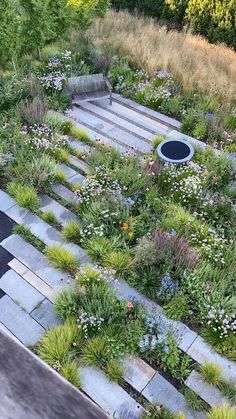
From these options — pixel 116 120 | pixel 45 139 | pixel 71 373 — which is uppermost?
pixel 116 120

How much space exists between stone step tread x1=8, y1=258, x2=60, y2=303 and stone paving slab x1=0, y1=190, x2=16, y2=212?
1019 mm

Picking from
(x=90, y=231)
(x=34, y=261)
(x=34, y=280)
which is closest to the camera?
(x=34, y=280)

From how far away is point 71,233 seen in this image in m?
5.71

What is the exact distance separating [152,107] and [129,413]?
5995mm

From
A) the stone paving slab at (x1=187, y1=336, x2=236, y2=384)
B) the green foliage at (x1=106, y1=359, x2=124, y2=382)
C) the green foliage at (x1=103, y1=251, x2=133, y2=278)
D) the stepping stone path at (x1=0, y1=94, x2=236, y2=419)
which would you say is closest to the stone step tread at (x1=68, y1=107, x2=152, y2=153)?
the stepping stone path at (x1=0, y1=94, x2=236, y2=419)

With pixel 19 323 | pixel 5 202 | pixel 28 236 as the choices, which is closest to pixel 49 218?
pixel 28 236

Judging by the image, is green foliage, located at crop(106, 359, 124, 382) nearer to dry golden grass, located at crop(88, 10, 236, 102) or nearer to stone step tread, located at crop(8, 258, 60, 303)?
stone step tread, located at crop(8, 258, 60, 303)

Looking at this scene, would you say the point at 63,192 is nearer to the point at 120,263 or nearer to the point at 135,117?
the point at 120,263

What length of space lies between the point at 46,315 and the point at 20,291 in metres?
0.49

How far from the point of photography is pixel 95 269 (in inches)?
209

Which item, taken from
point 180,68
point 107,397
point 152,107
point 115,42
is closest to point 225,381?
point 107,397

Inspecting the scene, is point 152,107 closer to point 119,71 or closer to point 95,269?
point 119,71

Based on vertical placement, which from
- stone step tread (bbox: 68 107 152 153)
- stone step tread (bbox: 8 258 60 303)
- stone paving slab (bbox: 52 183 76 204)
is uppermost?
stone step tread (bbox: 68 107 152 153)

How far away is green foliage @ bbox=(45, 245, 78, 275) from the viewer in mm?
5352
